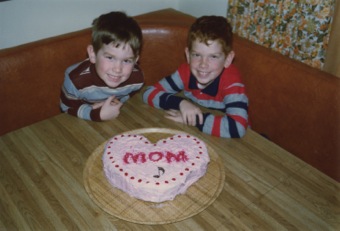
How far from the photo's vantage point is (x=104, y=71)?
1.76 m

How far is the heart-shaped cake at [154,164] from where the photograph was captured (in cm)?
122

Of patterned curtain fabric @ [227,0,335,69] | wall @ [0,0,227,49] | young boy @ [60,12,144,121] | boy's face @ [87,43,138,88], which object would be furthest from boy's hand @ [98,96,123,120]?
patterned curtain fabric @ [227,0,335,69]

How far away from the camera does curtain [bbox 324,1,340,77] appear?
201 centimetres

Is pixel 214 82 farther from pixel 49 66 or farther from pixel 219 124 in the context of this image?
pixel 49 66

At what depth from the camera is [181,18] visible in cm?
254

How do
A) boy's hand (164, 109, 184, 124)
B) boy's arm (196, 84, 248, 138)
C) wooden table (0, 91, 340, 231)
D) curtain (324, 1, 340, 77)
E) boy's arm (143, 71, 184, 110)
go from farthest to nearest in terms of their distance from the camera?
curtain (324, 1, 340, 77)
boy's arm (143, 71, 184, 110)
boy's hand (164, 109, 184, 124)
boy's arm (196, 84, 248, 138)
wooden table (0, 91, 340, 231)

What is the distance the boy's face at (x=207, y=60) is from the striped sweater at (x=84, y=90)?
40 centimetres

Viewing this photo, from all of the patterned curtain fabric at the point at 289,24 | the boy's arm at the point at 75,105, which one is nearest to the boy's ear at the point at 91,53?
the boy's arm at the point at 75,105

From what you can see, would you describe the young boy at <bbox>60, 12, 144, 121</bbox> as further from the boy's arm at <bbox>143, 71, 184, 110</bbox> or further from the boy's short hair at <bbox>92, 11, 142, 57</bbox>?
the boy's arm at <bbox>143, 71, 184, 110</bbox>

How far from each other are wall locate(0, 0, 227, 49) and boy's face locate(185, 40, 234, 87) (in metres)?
1.02

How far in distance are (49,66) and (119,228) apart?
1.17 m

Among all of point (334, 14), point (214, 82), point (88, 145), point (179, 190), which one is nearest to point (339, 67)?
point (334, 14)

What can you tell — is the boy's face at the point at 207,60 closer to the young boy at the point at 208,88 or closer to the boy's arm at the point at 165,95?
the young boy at the point at 208,88

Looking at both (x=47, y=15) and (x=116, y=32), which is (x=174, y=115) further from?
(x=47, y=15)
